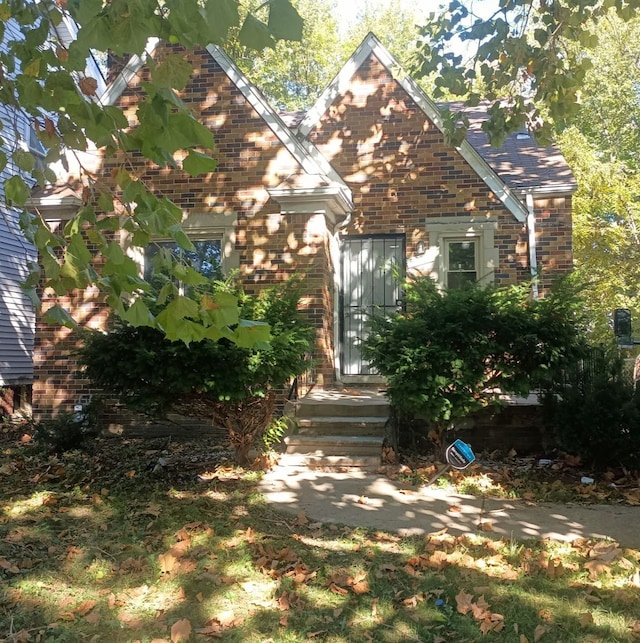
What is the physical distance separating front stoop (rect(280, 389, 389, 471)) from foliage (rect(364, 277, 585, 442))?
756mm

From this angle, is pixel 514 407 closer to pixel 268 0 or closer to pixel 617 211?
pixel 268 0

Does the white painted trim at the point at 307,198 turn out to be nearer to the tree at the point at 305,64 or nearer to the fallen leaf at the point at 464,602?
the fallen leaf at the point at 464,602

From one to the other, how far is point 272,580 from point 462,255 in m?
7.71

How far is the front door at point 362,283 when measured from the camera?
1090 cm

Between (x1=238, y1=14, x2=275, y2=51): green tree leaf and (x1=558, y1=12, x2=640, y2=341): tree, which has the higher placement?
(x1=558, y1=12, x2=640, y2=341): tree

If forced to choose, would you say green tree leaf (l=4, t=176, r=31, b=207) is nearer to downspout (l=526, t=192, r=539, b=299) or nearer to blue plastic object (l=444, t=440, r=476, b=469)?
blue plastic object (l=444, t=440, r=476, b=469)

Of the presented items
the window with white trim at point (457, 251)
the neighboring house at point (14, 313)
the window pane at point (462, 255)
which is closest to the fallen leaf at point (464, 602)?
the window with white trim at point (457, 251)

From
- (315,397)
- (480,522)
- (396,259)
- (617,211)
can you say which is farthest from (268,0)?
(617,211)

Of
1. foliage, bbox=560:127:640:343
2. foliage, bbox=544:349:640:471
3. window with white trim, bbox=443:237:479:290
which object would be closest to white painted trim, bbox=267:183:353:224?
window with white trim, bbox=443:237:479:290

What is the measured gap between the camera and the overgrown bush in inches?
259

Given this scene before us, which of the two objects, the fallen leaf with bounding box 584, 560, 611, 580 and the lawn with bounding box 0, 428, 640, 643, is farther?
the fallen leaf with bounding box 584, 560, 611, 580

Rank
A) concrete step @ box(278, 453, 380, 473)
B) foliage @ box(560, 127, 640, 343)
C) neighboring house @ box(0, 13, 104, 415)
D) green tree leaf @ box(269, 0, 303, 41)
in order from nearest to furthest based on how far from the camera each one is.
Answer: green tree leaf @ box(269, 0, 303, 41) < concrete step @ box(278, 453, 380, 473) < neighboring house @ box(0, 13, 104, 415) < foliage @ box(560, 127, 640, 343)

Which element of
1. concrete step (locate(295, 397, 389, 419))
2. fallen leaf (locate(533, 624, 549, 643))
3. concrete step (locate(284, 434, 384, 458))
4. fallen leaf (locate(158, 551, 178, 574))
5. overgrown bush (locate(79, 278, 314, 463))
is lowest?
fallen leaf (locate(533, 624, 549, 643))

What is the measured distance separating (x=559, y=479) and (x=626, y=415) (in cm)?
102
